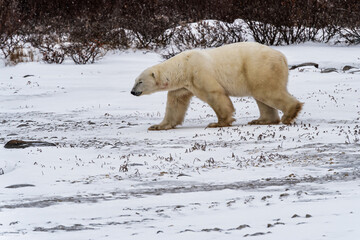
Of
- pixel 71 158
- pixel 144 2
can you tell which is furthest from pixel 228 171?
pixel 144 2

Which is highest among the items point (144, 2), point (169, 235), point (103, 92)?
point (144, 2)

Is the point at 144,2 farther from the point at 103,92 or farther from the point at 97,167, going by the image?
the point at 97,167

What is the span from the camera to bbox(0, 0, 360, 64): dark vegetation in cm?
1656

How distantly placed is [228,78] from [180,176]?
308cm

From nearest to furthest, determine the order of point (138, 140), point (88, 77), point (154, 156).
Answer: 1. point (154, 156)
2. point (138, 140)
3. point (88, 77)

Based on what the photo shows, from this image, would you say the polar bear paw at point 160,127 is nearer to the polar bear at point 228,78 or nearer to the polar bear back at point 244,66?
the polar bear at point 228,78

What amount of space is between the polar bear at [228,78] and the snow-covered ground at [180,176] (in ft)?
1.35

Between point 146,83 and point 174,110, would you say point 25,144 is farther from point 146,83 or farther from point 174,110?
point 174,110

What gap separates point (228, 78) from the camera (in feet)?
25.3

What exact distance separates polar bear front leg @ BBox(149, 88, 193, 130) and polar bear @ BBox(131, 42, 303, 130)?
10 centimetres

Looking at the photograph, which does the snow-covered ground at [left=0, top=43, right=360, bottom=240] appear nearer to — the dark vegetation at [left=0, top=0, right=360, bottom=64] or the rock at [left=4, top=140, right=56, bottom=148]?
the rock at [left=4, top=140, right=56, bottom=148]

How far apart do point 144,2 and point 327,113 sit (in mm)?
13724

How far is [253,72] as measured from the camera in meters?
7.60

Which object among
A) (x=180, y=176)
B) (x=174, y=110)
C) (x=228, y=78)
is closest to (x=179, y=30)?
(x=174, y=110)
